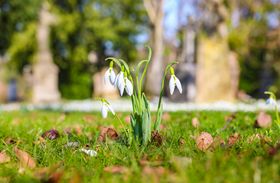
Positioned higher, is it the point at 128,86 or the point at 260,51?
the point at 260,51

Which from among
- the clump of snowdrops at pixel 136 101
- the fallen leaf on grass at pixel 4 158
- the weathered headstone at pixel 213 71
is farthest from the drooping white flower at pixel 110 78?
the weathered headstone at pixel 213 71

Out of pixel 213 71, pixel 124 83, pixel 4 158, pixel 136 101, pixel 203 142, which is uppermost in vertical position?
pixel 213 71

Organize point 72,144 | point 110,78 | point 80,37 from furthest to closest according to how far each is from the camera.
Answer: point 80,37 < point 72,144 < point 110,78

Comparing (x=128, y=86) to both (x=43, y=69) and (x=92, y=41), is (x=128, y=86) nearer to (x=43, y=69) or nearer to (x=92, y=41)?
(x=43, y=69)

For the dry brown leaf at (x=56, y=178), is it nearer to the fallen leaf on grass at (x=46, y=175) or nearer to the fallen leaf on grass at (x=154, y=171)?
A: the fallen leaf on grass at (x=46, y=175)

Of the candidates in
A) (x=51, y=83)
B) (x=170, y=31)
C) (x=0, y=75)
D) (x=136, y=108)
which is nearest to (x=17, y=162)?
(x=136, y=108)

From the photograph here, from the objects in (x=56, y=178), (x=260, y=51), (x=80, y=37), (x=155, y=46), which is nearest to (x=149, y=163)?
(x=56, y=178)
